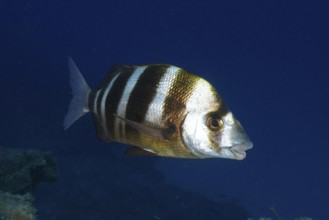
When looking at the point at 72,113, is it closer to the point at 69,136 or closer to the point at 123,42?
the point at 69,136

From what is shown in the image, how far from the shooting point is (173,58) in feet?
530

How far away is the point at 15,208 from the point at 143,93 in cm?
363

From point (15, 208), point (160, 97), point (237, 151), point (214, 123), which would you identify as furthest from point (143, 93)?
point (15, 208)

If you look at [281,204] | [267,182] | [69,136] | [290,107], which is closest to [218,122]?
[69,136]

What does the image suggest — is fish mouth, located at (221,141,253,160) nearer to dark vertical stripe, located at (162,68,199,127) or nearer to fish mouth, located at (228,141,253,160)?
fish mouth, located at (228,141,253,160)

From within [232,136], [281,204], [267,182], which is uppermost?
[232,136]

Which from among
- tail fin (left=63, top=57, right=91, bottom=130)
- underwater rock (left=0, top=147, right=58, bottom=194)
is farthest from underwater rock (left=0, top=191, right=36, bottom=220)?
tail fin (left=63, top=57, right=91, bottom=130)

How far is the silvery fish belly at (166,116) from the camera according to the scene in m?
2.20

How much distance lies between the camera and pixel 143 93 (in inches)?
91.4

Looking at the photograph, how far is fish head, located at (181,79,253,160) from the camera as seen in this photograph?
2195mm

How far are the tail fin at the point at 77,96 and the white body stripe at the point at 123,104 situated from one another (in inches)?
13.1

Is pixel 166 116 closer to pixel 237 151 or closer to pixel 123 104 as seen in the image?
pixel 123 104

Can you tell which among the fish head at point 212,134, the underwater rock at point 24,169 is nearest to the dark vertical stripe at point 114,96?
the fish head at point 212,134

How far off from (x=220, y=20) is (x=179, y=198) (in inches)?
5042
